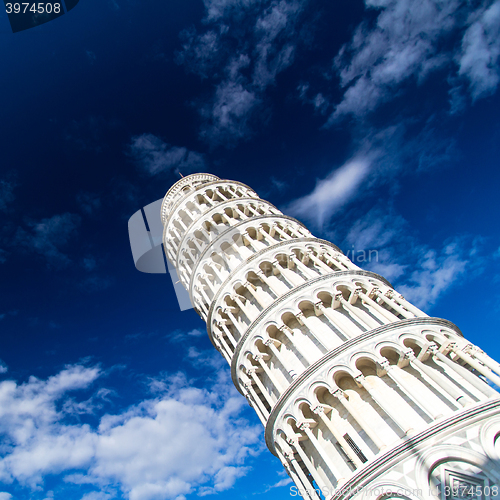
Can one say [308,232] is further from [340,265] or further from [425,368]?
[425,368]

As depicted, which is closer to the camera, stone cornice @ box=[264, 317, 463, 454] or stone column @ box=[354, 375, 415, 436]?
stone column @ box=[354, 375, 415, 436]

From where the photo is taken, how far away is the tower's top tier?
4280cm

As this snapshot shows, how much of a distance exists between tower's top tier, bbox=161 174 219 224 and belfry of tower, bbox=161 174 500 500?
50.4 ft

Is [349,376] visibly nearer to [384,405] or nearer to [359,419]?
[384,405]

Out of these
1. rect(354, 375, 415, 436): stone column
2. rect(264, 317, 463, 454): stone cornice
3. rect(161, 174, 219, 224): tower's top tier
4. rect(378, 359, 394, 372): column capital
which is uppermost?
rect(161, 174, 219, 224): tower's top tier

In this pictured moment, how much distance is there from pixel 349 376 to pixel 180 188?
1255 inches

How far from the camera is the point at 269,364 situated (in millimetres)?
22500

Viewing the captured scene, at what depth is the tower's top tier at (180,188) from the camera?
4280 centimetres

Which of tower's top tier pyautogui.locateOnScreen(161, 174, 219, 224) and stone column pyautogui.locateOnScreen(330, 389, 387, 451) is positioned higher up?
tower's top tier pyautogui.locateOnScreen(161, 174, 219, 224)

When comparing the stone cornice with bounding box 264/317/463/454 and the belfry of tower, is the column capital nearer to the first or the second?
the belfry of tower

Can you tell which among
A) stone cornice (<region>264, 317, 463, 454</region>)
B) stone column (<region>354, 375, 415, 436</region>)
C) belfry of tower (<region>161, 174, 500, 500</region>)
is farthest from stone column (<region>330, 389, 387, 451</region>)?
stone cornice (<region>264, 317, 463, 454</region>)

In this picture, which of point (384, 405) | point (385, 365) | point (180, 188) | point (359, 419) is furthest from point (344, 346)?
point (180, 188)

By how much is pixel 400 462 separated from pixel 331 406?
4525mm

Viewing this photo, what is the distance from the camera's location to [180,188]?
43.0 metres
